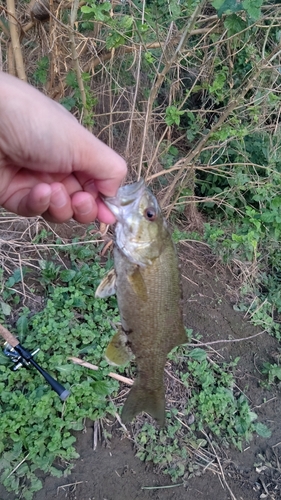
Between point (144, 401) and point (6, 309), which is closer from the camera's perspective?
point (144, 401)

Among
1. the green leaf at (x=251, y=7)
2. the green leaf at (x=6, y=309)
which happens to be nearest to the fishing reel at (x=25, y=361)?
the green leaf at (x=6, y=309)

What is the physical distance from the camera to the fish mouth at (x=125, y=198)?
178 centimetres

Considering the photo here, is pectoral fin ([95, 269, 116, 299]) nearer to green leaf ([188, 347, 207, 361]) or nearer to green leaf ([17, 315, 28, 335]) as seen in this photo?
green leaf ([17, 315, 28, 335])

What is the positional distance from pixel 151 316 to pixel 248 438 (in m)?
2.28

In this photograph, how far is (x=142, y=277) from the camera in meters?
1.81

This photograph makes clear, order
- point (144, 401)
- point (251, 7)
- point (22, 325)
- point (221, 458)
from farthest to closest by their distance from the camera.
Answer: point (221, 458) → point (22, 325) → point (251, 7) → point (144, 401)

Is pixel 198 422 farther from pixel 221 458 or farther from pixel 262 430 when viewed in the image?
pixel 262 430

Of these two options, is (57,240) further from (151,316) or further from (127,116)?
(151,316)

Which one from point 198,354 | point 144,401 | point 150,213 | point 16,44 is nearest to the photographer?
point 150,213

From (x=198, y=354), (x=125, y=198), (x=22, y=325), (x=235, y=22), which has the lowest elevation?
(x=198, y=354)

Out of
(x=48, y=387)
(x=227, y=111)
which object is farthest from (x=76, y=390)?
(x=227, y=111)

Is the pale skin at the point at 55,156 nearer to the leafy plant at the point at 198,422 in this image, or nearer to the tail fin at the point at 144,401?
the tail fin at the point at 144,401

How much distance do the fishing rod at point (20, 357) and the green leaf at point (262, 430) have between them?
5.56 feet

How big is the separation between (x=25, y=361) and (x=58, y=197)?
1452mm
